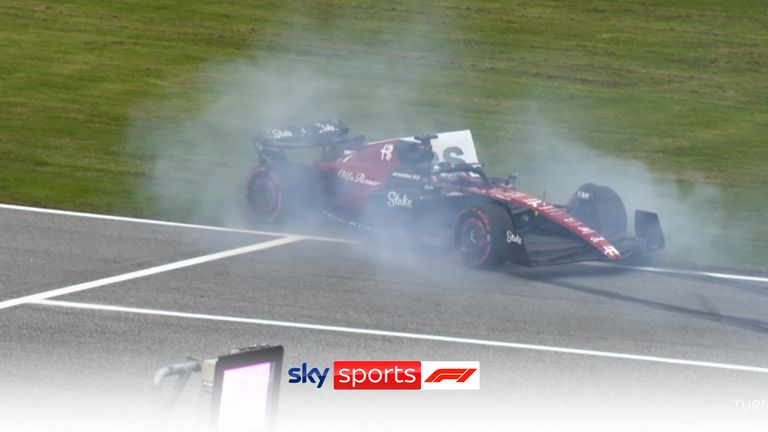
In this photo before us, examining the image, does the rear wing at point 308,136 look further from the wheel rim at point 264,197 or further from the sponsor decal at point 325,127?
the wheel rim at point 264,197

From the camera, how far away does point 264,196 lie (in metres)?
19.1

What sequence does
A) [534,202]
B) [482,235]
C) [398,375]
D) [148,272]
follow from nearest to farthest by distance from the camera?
→ [398,375]
[148,272]
[482,235]
[534,202]

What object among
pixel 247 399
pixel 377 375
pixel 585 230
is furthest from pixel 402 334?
pixel 247 399

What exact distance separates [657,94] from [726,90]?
1.56 m

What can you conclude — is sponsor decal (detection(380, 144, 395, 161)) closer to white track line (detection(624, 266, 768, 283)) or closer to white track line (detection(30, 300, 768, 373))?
white track line (detection(624, 266, 768, 283))

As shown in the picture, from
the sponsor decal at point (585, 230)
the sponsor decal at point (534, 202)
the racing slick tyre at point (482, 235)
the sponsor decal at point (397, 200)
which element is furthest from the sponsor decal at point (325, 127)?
the sponsor decal at point (585, 230)

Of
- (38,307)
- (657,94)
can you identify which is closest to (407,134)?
(657,94)

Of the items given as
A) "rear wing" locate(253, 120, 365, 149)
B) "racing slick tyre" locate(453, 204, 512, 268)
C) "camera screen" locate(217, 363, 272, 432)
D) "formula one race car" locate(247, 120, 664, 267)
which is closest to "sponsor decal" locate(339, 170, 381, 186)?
"formula one race car" locate(247, 120, 664, 267)

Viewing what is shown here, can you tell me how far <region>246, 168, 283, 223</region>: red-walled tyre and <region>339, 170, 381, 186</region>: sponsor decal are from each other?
93cm

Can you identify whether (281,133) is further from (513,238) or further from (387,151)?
(513,238)

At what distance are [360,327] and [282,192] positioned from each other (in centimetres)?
488

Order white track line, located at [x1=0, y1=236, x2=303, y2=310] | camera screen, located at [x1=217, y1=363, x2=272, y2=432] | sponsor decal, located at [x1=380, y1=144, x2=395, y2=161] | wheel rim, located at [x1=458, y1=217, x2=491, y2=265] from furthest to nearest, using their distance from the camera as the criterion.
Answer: sponsor decal, located at [x1=380, y1=144, x2=395, y2=161]
wheel rim, located at [x1=458, y1=217, x2=491, y2=265]
white track line, located at [x1=0, y1=236, x2=303, y2=310]
camera screen, located at [x1=217, y1=363, x2=272, y2=432]

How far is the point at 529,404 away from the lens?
1219 cm

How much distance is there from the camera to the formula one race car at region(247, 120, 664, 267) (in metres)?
16.5
